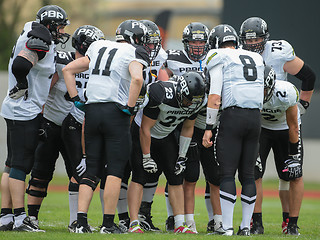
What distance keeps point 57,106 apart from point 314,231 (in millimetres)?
3397

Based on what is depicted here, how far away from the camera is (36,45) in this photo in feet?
19.4

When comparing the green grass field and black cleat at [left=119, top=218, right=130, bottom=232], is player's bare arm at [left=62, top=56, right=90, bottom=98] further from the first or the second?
black cleat at [left=119, top=218, right=130, bottom=232]

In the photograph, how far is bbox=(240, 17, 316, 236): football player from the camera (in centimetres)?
683

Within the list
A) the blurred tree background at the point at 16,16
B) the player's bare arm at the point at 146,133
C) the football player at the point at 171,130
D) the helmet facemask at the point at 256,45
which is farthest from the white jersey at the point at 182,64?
the blurred tree background at the point at 16,16

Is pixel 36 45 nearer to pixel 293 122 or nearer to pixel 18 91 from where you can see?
pixel 18 91

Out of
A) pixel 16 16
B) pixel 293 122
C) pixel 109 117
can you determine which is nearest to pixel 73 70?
pixel 109 117

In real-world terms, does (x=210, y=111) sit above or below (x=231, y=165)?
above

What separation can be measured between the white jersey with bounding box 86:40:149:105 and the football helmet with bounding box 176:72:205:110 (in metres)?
0.54

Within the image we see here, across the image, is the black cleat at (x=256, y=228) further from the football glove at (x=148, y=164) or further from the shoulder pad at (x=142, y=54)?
the shoulder pad at (x=142, y=54)

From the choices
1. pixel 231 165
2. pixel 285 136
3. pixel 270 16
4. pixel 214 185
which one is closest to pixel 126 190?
pixel 214 185

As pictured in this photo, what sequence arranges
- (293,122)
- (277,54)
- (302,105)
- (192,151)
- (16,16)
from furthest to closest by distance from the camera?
(16,16)
(302,105)
(277,54)
(192,151)
(293,122)

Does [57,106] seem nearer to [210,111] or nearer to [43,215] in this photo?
[210,111]

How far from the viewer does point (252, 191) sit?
5.91 meters

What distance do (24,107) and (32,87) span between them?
23 centimetres
